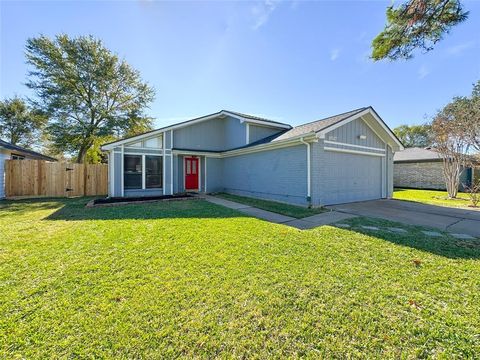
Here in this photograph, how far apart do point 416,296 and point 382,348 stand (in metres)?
1.20

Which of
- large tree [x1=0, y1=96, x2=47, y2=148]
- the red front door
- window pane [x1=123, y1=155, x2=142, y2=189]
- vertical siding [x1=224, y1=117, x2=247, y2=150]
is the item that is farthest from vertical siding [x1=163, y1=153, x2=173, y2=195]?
large tree [x1=0, y1=96, x2=47, y2=148]

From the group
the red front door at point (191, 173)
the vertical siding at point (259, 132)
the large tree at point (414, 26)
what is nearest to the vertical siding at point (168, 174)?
the red front door at point (191, 173)

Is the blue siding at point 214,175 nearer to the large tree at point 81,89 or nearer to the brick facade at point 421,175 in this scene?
the large tree at point 81,89

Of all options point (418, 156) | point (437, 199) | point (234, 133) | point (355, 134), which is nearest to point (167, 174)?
point (234, 133)

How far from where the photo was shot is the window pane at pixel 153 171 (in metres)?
11.8

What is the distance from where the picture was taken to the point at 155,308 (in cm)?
242

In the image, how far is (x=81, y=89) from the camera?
741 inches

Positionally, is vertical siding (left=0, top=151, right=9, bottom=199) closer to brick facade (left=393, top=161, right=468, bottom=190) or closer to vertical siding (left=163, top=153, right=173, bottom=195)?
vertical siding (left=163, top=153, right=173, bottom=195)

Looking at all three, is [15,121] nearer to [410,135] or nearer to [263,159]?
[263,159]

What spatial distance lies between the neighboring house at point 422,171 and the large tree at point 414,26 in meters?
14.3

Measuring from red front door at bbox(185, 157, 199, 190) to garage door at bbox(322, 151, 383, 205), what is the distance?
27.6ft

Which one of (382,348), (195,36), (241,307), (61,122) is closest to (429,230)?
(382,348)

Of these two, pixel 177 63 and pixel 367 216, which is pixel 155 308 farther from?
pixel 177 63

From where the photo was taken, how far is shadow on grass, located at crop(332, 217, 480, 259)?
4.11 meters
